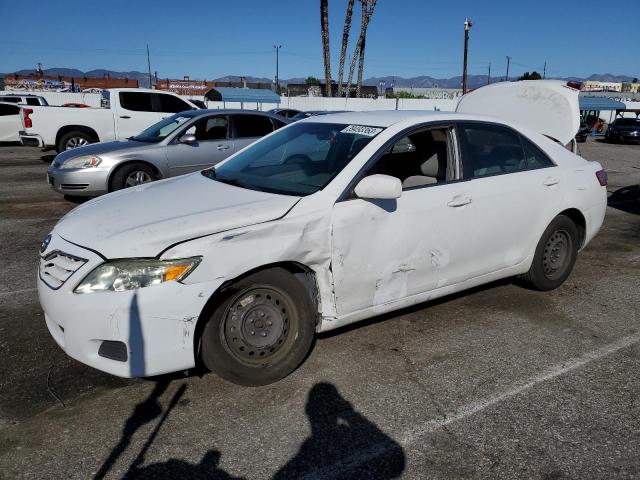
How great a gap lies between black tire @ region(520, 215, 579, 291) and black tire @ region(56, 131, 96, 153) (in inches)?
A: 459

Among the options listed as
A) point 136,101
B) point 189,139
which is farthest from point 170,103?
point 189,139

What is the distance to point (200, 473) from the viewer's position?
248 cm

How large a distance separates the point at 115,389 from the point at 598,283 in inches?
178

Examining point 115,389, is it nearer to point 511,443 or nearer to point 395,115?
point 511,443

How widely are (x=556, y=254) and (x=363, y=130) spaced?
2248 millimetres

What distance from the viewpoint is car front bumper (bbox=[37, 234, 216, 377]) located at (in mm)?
2734

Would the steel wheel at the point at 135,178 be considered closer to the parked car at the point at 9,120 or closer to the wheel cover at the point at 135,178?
the wheel cover at the point at 135,178

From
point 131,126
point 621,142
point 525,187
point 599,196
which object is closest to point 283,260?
point 525,187

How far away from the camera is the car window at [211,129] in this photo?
866 cm

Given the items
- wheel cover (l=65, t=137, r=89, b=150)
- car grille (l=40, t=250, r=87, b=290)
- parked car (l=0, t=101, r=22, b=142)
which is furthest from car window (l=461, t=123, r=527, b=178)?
parked car (l=0, t=101, r=22, b=142)

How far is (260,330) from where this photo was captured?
315 centimetres

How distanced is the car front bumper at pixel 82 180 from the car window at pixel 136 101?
544cm

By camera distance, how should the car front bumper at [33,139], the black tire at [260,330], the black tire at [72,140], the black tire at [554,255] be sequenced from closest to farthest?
the black tire at [260,330] → the black tire at [554,255] → the car front bumper at [33,139] → the black tire at [72,140]

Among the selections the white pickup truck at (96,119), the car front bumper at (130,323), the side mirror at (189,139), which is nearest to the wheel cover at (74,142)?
the white pickup truck at (96,119)
